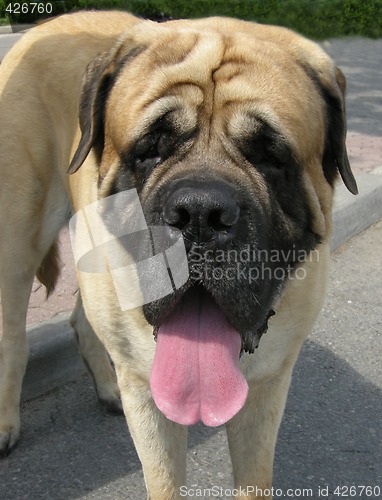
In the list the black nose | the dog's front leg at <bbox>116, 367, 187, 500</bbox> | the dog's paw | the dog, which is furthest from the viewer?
the dog's paw

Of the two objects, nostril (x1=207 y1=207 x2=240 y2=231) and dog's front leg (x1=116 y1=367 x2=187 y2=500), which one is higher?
nostril (x1=207 y1=207 x2=240 y2=231)

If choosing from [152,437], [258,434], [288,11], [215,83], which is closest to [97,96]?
[215,83]

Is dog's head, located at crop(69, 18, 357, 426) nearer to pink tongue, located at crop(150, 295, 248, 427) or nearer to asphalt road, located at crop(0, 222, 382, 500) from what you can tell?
pink tongue, located at crop(150, 295, 248, 427)

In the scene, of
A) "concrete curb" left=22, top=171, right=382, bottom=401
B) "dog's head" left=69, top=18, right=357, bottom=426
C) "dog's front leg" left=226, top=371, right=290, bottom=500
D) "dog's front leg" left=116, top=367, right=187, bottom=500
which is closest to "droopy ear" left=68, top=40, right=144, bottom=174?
"dog's head" left=69, top=18, right=357, bottom=426

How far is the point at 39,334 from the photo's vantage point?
157 inches

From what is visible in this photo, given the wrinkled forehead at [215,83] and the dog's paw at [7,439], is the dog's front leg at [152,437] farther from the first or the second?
the wrinkled forehead at [215,83]

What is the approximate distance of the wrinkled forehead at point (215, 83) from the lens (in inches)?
93.6

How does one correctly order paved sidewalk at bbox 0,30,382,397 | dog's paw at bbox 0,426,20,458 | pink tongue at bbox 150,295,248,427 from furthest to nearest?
1. paved sidewalk at bbox 0,30,382,397
2. dog's paw at bbox 0,426,20,458
3. pink tongue at bbox 150,295,248,427

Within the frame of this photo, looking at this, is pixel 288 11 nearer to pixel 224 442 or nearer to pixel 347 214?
pixel 347 214

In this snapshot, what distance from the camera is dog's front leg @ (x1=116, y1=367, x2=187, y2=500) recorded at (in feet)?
9.32

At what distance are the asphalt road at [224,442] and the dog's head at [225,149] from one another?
3.39 ft

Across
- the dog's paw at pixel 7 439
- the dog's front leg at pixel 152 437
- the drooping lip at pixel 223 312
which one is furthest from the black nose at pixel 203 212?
the dog's paw at pixel 7 439

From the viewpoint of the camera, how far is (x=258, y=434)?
2.90 metres

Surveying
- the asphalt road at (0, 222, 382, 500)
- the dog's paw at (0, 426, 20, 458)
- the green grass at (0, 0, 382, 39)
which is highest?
the dog's paw at (0, 426, 20, 458)
